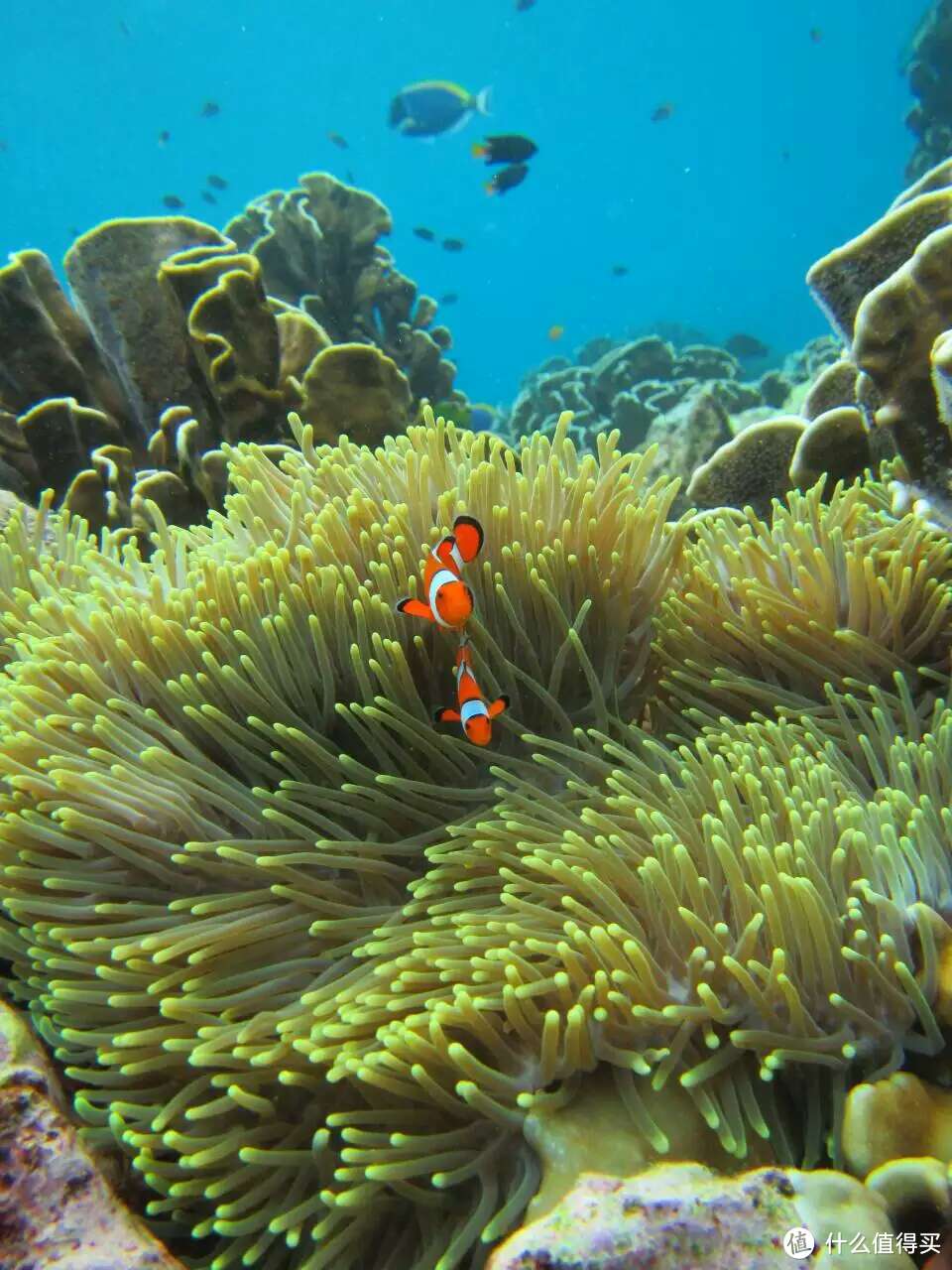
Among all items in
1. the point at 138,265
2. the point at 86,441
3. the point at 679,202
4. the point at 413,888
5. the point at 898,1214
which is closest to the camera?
the point at 898,1214

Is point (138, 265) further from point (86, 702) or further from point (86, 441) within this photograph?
point (86, 702)

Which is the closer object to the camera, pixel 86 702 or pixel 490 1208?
pixel 490 1208

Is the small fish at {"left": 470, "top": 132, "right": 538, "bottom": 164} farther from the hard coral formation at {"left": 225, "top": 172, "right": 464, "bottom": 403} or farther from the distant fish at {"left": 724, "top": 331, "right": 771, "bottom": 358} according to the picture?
the distant fish at {"left": 724, "top": 331, "right": 771, "bottom": 358}

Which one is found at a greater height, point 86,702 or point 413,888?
point 86,702

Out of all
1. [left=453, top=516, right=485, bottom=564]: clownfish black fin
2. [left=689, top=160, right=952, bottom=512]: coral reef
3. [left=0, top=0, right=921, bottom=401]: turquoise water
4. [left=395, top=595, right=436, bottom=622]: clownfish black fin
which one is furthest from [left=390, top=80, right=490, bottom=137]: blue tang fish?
[left=0, top=0, right=921, bottom=401]: turquoise water

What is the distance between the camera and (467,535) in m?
1.74

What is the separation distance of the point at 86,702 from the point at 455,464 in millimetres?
1046

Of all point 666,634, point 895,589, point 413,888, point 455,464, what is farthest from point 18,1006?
point 895,589

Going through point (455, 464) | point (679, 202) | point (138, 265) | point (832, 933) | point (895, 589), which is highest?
point (679, 202)

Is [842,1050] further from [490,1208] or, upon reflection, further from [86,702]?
[86,702]

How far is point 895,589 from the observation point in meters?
1.96

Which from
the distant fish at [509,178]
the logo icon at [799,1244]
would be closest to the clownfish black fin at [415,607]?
the logo icon at [799,1244]

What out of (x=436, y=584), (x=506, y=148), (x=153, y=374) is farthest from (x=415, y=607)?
(x=506, y=148)

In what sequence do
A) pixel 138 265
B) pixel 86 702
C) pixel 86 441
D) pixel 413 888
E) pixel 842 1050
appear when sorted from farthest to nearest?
1. pixel 138 265
2. pixel 86 441
3. pixel 86 702
4. pixel 413 888
5. pixel 842 1050
